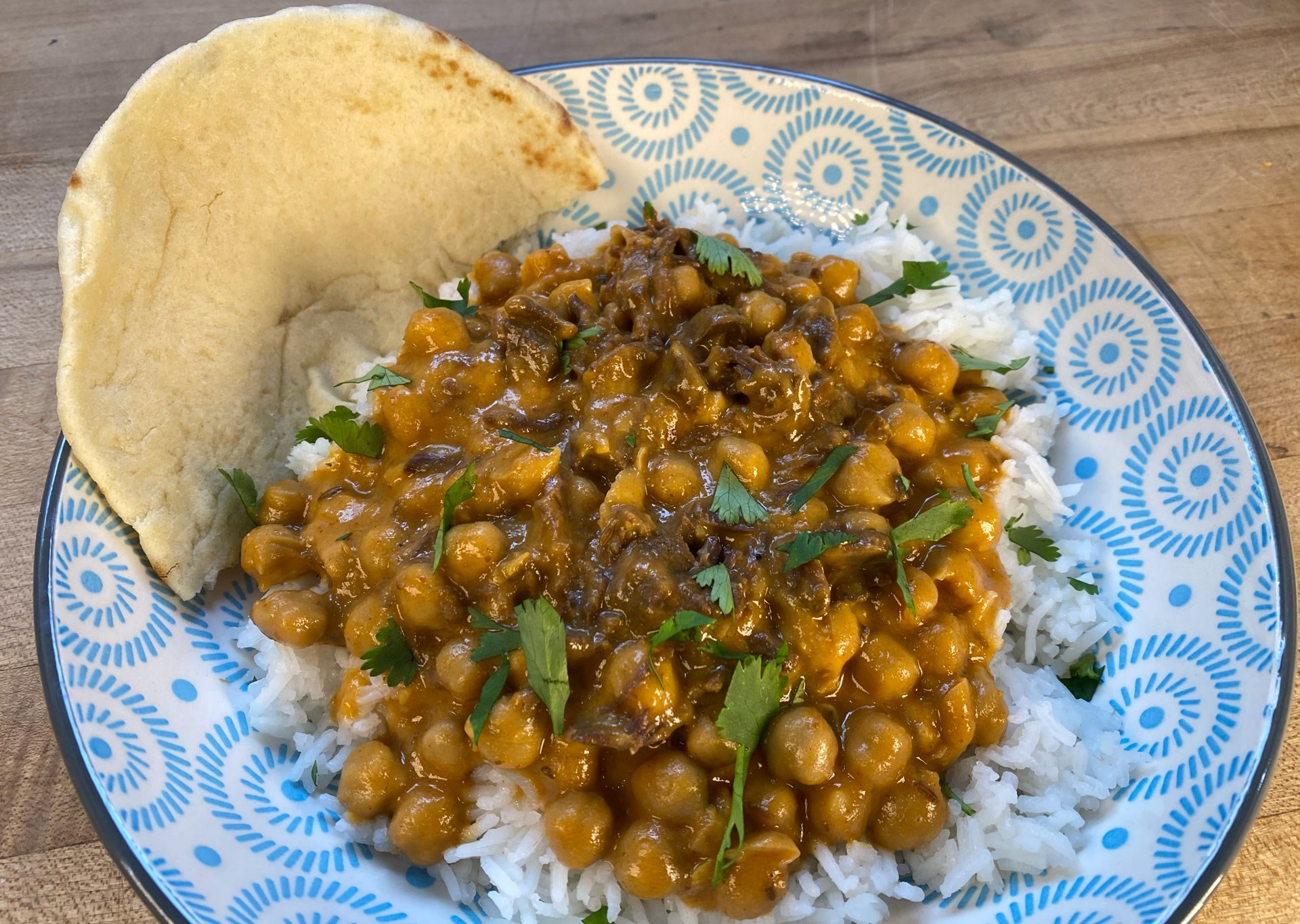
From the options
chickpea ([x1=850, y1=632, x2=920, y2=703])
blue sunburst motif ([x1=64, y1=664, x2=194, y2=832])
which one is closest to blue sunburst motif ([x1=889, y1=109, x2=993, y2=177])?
chickpea ([x1=850, y1=632, x2=920, y2=703])

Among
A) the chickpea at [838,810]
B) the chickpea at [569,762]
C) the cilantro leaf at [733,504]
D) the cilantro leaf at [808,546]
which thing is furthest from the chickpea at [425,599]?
the chickpea at [838,810]

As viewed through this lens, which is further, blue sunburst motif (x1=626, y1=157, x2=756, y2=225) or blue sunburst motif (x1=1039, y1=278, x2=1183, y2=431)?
blue sunburst motif (x1=626, y1=157, x2=756, y2=225)

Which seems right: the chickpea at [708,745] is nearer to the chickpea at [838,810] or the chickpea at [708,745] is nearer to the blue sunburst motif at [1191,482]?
the chickpea at [838,810]

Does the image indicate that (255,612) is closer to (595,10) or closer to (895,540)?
(895,540)

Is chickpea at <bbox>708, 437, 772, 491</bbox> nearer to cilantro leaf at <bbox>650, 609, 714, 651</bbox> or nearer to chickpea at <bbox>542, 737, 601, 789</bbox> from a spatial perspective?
cilantro leaf at <bbox>650, 609, 714, 651</bbox>

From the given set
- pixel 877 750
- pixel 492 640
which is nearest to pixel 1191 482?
pixel 877 750

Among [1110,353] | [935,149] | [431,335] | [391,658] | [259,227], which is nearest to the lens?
[391,658]

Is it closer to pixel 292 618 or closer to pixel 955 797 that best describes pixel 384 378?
pixel 292 618
